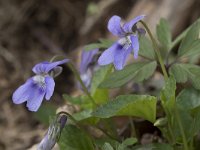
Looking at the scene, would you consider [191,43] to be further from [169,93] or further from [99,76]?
[99,76]

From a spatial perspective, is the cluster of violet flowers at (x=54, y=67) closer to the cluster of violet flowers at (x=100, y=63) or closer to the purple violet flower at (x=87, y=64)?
the cluster of violet flowers at (x=100, y=63)

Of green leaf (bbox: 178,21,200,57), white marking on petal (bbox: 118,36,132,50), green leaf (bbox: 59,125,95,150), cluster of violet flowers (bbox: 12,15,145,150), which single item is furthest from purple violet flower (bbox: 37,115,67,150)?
green leaf (bbox: 178,21,200,57)

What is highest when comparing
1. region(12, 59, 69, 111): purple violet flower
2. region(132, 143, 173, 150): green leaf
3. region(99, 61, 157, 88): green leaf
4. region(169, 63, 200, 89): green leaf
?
region(12, 59, 69, 111): purple violet flower

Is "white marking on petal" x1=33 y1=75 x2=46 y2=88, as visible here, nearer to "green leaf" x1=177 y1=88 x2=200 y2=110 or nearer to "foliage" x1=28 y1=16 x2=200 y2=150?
"foliage" x1=28 y1=16 x2=200 y2=150

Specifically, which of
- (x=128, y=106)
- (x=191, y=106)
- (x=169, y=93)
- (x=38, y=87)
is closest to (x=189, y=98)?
(x=191, y=106)

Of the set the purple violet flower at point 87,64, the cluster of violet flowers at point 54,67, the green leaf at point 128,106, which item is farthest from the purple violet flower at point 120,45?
the purple violet flower at point 87,64

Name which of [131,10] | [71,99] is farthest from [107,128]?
[131,10]
